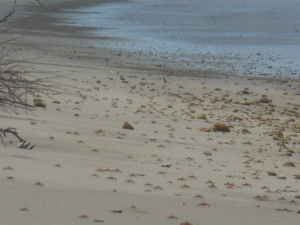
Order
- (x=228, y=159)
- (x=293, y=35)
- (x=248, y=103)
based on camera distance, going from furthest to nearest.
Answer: (x=293, y=35) → (x=248, y=103) → (x=228, y=159)

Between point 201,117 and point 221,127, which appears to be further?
point 201,117

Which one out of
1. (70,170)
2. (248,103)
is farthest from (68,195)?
(248,103)

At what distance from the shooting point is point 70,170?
18.6ft

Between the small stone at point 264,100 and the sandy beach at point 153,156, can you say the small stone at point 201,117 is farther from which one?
the small stone at point 264,100

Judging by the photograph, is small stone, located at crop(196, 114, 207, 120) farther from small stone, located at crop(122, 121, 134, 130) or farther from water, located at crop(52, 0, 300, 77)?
water, located at crop(52, 0, 300, 77)

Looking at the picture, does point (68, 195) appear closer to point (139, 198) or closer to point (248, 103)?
point (139, 198)

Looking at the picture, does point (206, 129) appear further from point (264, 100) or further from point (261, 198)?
point (264, 100)

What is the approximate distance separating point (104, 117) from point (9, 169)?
462 centimetres

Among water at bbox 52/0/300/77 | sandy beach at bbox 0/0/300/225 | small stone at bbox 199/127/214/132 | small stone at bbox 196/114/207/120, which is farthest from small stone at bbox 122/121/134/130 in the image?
water at bbox 52/0/300/77

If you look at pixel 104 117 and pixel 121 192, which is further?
pixel 104 117

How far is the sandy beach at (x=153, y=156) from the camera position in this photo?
4.54 metres

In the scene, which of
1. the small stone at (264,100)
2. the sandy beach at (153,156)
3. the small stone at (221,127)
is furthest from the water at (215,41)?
the small stone at (221,127)

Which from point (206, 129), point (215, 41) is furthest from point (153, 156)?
point (215, 41)

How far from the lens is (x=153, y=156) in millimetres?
7332
